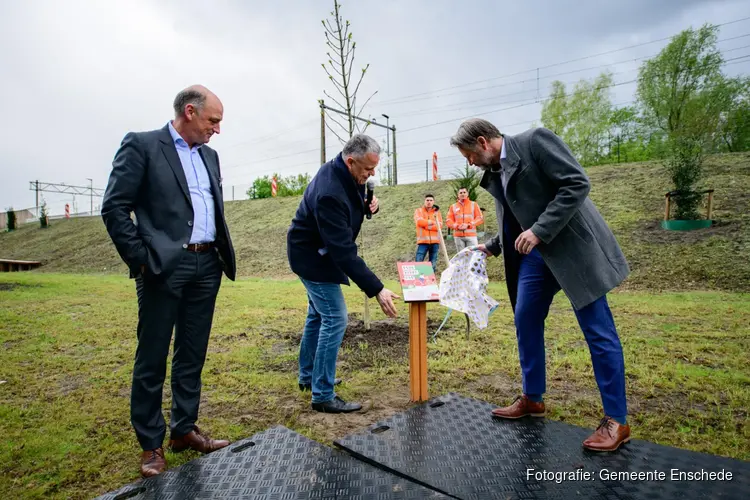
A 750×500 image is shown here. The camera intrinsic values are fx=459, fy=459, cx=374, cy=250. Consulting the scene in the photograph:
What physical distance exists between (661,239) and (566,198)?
10.5m

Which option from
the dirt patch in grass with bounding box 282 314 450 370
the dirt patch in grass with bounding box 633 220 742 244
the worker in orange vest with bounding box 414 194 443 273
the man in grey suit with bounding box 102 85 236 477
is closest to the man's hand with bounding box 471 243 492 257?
the dirt patch in grass with bounding box 282 314 450 370

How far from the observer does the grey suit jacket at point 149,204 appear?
237 cm

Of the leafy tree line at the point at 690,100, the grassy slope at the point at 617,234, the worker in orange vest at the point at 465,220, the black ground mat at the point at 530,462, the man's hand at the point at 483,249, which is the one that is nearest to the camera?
the black ground mat at the point at 530,462

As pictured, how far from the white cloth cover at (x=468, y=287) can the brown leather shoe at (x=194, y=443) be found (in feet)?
5.90

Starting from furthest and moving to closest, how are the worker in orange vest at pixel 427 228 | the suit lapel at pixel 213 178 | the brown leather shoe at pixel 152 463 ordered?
the worker in orange vest at pixel 427 228 < the suit lapel at pixel 213 178 < the brown leather shoe at pixel 152 463

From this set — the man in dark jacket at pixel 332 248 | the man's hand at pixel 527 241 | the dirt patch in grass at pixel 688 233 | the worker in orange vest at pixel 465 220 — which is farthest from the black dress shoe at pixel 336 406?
the dirt patch in grass at pixel 688 233

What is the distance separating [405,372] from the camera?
4215 mm

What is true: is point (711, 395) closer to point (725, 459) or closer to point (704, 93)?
point (725, 459)

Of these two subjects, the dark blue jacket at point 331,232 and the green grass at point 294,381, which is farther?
the dark blue jacket at point 331,232

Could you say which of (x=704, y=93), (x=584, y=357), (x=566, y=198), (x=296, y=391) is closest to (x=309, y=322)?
(x=296, y=391)

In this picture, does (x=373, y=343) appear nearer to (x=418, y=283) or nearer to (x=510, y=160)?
(x=418, y=283)

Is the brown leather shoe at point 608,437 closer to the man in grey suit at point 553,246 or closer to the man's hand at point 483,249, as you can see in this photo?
the man in grey suit at point 553,246

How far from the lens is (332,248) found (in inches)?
120

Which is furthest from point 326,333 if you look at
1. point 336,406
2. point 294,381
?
point 294,381
